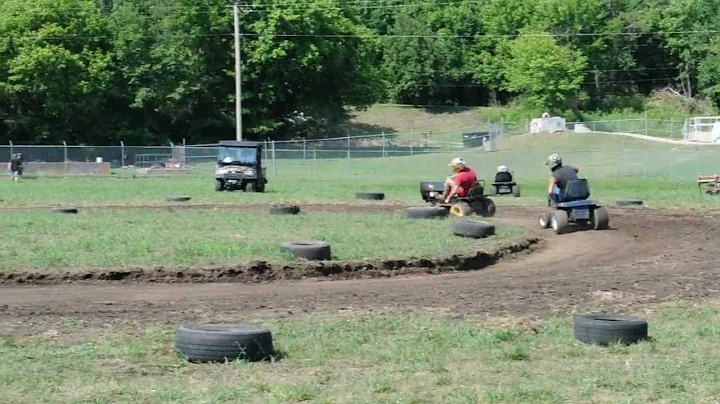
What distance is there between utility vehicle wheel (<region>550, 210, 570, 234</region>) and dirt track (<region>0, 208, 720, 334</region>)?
3.76m

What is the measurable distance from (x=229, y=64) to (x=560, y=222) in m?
61.1

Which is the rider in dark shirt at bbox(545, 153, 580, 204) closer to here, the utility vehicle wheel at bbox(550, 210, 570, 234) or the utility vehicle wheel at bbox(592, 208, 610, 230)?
the utility vehicle wheel at bbox(550, 210, 570, 234)

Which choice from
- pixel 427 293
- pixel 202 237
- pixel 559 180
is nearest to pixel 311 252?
pixel 427 293

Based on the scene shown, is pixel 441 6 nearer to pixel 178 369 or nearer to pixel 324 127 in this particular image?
pixel 324 127

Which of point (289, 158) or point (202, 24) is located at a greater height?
point (202, 24)

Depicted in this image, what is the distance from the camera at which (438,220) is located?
22.7 meters

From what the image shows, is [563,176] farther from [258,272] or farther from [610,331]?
[610,331]

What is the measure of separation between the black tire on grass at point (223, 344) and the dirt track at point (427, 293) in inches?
85.5

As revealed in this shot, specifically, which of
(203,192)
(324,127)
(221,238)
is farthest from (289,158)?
(221,238)

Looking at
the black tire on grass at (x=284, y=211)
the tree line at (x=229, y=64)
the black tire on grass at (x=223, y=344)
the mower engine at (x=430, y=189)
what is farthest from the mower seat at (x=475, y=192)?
the tree line at (x=229, y=64)

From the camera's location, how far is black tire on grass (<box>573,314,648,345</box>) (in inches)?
375

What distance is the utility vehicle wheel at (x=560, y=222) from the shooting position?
21.8 meters

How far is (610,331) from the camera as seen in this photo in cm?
954

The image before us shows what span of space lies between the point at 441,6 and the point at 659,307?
4278 inches
